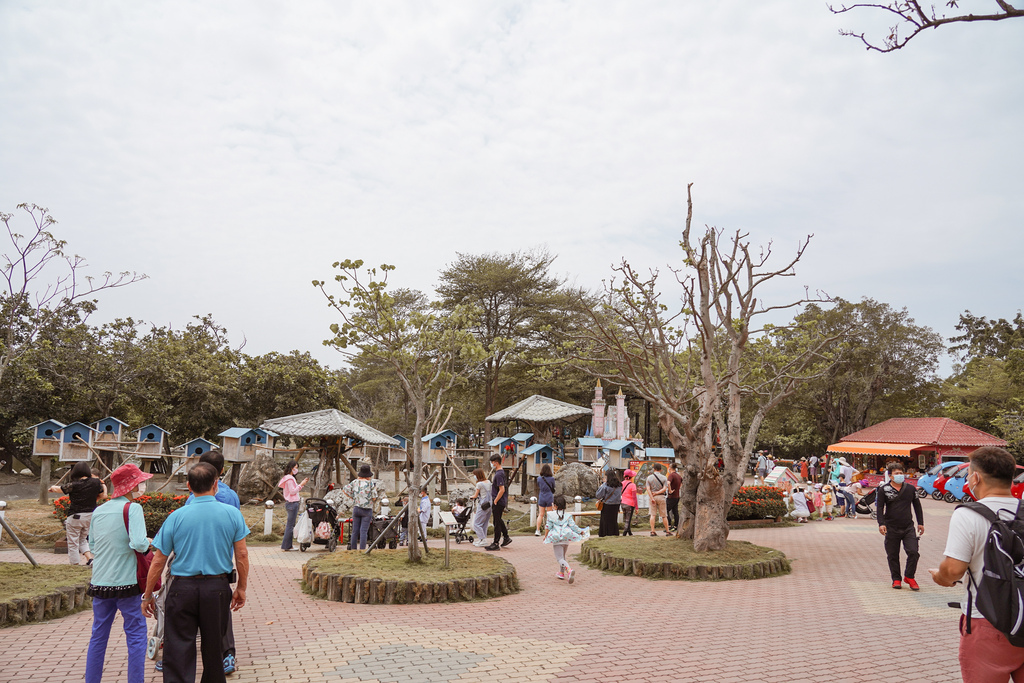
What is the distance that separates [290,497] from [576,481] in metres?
11.4

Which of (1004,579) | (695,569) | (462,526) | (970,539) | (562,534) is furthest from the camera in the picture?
(462,526)

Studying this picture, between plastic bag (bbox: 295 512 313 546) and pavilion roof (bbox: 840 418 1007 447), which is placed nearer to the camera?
plastic bag (bbox: 295 512 313 546)

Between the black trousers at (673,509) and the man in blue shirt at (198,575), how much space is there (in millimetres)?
12730

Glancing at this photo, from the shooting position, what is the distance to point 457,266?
3788cm

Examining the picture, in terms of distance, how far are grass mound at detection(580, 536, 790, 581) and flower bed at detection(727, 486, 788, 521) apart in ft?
19.6

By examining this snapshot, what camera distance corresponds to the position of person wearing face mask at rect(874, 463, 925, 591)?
920 cm

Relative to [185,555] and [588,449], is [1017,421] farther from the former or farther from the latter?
[185,555]

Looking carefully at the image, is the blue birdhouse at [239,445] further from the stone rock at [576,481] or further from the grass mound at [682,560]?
the grass mound at [682,560]

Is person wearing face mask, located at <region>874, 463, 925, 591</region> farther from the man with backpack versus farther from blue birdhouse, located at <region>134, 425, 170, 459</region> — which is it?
blue birdhouse, located at <region>134, 425, 170, 459</region>

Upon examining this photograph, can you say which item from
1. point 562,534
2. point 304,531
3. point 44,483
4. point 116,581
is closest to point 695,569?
point 562,534

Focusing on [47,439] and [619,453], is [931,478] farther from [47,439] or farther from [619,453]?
[47,439]

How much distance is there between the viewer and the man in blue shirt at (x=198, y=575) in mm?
4066

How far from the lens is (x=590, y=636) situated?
6703mm

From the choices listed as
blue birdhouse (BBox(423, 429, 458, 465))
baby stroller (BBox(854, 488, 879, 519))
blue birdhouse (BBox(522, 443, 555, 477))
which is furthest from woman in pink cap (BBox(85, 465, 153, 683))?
blue birdhouse (BBox(522, 443, 555, 477))
